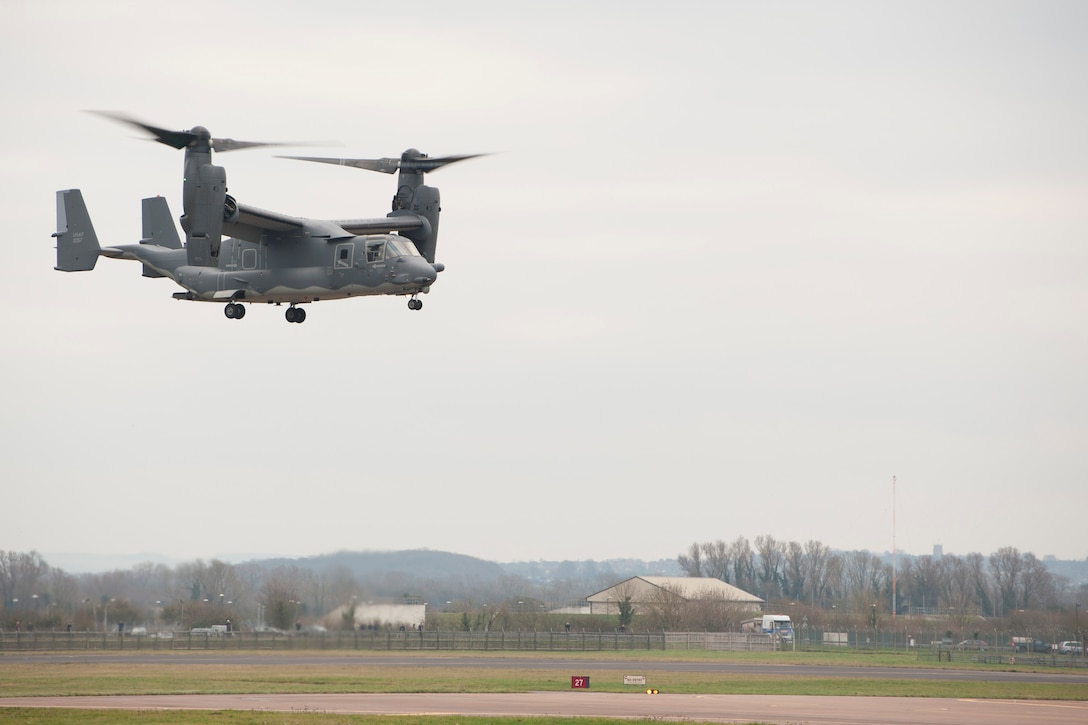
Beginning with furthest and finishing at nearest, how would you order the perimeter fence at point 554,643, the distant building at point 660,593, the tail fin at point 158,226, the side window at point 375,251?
the distant building at point 660,593 < the perimeter fence at point 554,643 < the tail fin at point 158,226 < the side window at point 375,251

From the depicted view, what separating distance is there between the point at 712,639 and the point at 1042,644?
29.4 m

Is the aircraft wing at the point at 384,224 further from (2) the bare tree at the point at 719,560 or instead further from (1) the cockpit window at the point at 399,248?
(2) the bare tree at the point at 719,560

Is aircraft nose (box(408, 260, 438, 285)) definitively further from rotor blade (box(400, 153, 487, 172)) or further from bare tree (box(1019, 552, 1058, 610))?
bare tree (box(1019, 552, 1058, 610))

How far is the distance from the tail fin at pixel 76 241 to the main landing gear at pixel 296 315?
12.4m

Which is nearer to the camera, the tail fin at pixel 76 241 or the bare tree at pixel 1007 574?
the tail fin at pixel 76 241

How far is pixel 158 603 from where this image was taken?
71938 mm

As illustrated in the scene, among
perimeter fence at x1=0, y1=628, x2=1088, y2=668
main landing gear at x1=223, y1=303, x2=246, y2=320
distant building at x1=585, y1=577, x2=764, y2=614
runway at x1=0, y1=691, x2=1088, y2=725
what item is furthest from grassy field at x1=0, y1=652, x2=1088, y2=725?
distant building at x1=585, y1=577, x2=764, y2=614

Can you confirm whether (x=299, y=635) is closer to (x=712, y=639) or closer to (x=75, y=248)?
(x=75, y=248)

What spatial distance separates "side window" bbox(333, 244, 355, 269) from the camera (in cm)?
4947

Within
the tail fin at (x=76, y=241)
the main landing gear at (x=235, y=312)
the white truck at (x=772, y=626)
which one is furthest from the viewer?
the white truck at (x=772, y=626)

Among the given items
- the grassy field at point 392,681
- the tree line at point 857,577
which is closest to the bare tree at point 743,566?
the tree line at point 857,577

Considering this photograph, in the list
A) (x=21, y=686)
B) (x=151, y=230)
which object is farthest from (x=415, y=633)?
(x=151, y=230)

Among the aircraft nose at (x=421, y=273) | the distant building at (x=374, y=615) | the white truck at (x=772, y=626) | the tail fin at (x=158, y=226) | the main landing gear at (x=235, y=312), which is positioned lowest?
the white truck at (x=772, y=626)

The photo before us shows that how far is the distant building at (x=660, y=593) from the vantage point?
5153 inches
